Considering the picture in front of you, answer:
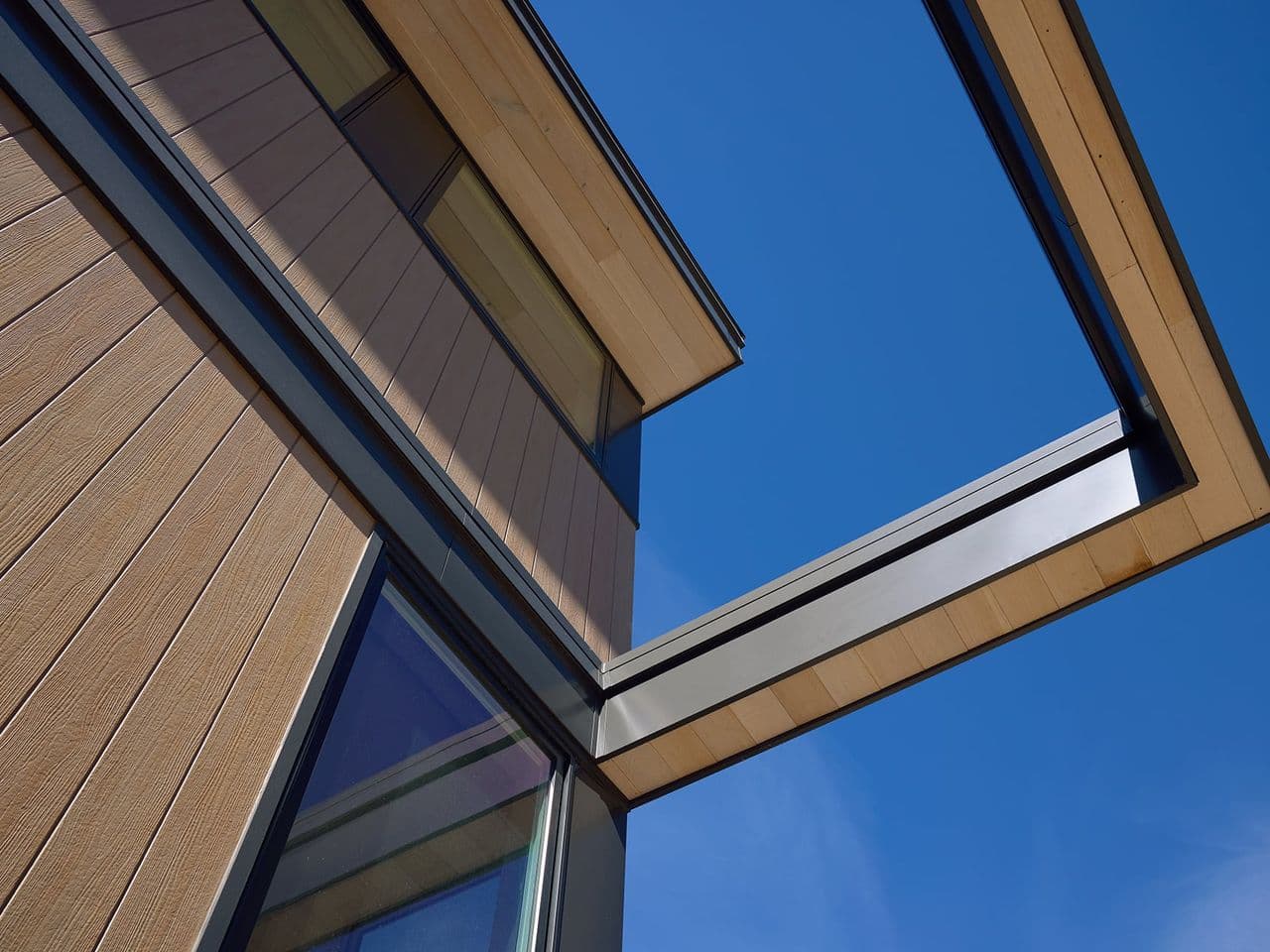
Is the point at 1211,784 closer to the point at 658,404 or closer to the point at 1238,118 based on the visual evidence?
the point at 658,404

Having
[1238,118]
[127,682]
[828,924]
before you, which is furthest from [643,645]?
[828,924]

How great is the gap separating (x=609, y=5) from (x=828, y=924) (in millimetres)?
10364

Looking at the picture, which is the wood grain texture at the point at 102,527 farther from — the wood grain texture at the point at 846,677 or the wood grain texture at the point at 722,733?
the wood grain texture at the point at 846,677

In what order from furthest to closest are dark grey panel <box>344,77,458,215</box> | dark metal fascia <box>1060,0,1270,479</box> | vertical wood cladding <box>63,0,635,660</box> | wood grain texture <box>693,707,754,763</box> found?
dark grey panel <box>344,77,458,215</box> → wood grain texture <box>693,707,754,763</box> → vertical wood cladding <box>63,0,635,660</box> → dark metal fascia <box>1060,0,1270,479</box>

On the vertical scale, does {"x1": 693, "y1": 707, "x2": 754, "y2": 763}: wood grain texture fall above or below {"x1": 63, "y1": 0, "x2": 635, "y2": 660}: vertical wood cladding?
below

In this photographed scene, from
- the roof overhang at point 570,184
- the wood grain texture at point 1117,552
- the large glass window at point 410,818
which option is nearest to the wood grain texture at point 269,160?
the large glass window at point 410,818

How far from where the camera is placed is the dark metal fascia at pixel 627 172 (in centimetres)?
406

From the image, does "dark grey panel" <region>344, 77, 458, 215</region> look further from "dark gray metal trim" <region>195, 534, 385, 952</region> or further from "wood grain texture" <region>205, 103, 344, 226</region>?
"dark gray metal trim" <region>195, 534, 385, 952</region>

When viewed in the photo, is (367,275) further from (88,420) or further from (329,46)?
(88,420)

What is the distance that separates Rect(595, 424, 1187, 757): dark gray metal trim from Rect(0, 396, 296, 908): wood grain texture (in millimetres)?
1303

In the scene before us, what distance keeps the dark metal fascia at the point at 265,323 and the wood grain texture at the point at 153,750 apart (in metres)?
0.27

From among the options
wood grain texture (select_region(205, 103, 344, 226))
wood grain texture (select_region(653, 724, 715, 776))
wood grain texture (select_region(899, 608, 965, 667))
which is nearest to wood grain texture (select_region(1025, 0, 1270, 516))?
wood grain texture (select_region(899, 608, 965, 667))

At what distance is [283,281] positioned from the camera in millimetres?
2436

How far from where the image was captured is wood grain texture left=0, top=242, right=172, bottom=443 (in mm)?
1683
